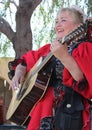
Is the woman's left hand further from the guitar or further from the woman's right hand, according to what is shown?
the woman's right hand

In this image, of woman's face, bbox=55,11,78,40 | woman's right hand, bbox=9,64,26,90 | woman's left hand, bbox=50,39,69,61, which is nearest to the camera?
woman's left hand, bbox=50,39,69,61

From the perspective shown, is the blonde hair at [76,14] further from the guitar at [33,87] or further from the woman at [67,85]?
the guitar at [33,87]

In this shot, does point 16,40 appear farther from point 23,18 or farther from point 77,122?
point 77,122

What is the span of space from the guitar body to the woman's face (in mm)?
247

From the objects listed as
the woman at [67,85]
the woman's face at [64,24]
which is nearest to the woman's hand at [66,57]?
the woman at [67,85]

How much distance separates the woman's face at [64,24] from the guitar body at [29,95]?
0.25m

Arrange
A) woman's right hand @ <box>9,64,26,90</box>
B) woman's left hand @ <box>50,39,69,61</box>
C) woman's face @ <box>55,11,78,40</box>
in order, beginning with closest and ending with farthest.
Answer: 1. woman's left hand @ <box>50,39,69,61</box>
2. woman's face @ <box>55,11,78,40</box>
3. woman's right hand @ <box>9,64,26,90</box>

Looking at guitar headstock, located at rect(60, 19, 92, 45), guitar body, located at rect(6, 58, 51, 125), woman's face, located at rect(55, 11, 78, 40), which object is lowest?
guitar body, located at rect(6, 58, 51, 125)

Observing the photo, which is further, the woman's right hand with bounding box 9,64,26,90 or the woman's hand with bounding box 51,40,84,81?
the woman's right hand with bounding box 9,64,26,90

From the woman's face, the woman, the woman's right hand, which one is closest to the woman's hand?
the woman

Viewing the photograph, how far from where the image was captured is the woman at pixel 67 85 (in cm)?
203

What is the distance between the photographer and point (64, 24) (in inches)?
91.0

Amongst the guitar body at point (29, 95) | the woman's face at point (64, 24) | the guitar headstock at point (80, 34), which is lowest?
the guitar body at point (29, 95)

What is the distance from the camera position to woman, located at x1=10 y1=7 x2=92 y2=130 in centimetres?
203
